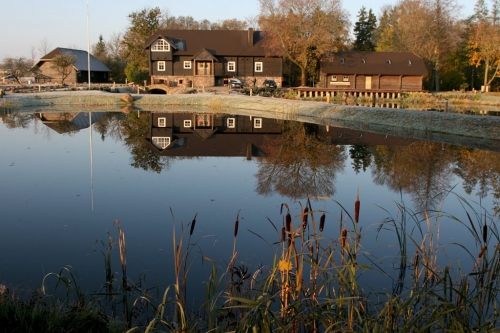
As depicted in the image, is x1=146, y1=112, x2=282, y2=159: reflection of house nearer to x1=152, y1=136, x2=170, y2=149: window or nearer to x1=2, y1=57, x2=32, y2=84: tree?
x1=152, y1=136, x2=170, y2=149: window

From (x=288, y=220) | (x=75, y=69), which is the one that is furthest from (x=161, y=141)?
(x=75, y=69)

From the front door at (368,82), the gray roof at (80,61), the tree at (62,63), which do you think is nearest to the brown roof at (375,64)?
the front door at (368,82)

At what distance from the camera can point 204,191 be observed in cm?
961

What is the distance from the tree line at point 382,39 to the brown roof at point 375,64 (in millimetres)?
1087

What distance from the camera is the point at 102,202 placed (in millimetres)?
8625

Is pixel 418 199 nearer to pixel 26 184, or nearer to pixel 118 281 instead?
pixel 118 281

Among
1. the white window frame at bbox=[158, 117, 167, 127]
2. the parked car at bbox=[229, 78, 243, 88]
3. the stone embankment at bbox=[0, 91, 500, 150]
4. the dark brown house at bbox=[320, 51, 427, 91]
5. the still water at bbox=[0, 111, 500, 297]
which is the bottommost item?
the still water at bbox=[0, 111, 500, 297]

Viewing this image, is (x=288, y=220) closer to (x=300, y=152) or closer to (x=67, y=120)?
(x=300, y=152)

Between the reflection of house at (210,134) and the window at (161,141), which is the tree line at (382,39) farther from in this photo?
the window at (161,141)

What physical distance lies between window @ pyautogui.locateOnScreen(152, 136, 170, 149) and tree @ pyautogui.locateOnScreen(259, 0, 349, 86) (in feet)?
86.3

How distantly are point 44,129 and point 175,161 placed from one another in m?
8.79

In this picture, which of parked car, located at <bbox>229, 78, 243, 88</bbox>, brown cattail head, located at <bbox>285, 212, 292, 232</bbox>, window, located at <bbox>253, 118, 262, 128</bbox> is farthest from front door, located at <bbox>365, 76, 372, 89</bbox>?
brown cattail head, located at <bbox>285, 212, 292, 232</bbox>

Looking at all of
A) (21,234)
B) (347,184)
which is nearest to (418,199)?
(347,184)

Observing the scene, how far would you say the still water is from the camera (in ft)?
20.0
